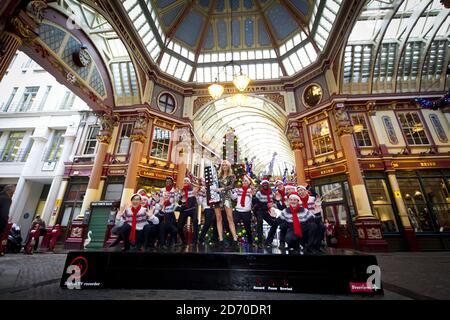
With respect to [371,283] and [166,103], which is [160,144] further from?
[371,283]

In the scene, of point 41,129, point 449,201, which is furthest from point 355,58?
point 41,129

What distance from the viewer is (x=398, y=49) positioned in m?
12.4

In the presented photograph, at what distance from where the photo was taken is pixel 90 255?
10.1 feet

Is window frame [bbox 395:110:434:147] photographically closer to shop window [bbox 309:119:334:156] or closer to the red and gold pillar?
shop window [bbox 309:119:334:156]

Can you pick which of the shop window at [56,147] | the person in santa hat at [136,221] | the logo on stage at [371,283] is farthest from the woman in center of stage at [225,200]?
the shop window at [56,147]

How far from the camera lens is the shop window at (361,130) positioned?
40.3 feet

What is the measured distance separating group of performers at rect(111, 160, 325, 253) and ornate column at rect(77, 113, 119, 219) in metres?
8.18

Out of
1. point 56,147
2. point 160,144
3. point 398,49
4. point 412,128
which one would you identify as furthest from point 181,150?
point 398,49

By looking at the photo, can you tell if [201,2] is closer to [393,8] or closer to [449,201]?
[393,8]

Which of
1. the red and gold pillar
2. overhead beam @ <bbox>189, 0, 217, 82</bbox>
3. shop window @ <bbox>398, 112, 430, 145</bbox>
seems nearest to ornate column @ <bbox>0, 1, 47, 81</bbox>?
the red and gold pillar

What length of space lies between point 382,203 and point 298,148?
553 cm

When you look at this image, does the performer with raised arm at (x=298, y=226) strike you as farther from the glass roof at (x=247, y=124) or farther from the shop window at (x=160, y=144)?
the shop window at (x=160, y=144)

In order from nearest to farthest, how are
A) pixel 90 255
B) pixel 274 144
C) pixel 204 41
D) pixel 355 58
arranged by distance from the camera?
pixel 90 255, pixel 355 58, pixel 204 41, pixel 274 144

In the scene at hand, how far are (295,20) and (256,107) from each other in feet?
23.0
